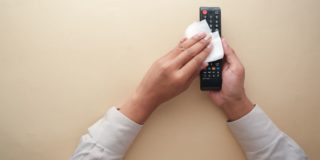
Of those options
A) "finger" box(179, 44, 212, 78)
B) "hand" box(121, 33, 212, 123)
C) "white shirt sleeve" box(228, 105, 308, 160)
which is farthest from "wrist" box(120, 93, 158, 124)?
"white shirt sleeve" box(228, 105, 308, 160)

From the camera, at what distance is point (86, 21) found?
79 centimetres

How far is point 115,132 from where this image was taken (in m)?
0.73

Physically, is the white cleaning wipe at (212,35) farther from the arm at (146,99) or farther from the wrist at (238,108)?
the wrist at (238,108)

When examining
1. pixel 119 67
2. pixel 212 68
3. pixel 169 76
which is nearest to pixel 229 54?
pixel 212 68

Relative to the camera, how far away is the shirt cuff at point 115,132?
0.73m

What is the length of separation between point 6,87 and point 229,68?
59 cm

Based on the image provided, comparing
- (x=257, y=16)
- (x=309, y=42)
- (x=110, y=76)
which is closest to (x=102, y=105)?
(x=110, y=76)

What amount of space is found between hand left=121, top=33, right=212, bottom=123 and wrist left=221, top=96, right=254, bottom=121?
12cm

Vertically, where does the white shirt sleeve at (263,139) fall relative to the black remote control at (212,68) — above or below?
below

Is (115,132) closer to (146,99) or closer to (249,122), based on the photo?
(146,99)

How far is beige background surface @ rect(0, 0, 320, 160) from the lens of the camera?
31.2 inches

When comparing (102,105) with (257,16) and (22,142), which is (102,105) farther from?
(257,16)

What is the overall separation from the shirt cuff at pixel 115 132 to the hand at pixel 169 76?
2 centimetres

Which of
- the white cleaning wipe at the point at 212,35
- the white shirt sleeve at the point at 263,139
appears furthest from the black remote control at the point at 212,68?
the white shirt sleeve at the point at 263,139
